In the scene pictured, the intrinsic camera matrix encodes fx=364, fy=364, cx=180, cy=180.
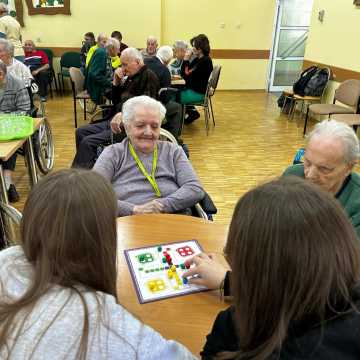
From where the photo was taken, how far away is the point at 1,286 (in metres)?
0.75

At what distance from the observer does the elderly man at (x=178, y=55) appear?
5.75m

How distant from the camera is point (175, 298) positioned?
1.13 meters

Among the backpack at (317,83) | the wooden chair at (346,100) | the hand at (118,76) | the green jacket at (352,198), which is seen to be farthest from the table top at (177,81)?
the green jacket at (352,198)

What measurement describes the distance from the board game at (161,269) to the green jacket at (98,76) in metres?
3.97

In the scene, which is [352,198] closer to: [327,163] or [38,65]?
[327,163]

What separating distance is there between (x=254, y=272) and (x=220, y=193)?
2766 millimetres

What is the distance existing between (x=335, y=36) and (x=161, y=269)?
536 cm

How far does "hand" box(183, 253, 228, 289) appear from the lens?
117cm

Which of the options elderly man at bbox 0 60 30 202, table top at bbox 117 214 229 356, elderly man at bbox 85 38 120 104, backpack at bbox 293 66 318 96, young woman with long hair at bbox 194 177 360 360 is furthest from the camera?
backpack at bbox 293 66 318 96

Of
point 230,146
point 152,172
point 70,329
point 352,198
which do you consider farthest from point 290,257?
point 230,146

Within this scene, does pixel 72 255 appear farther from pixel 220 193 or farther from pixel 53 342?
pixel 220 193

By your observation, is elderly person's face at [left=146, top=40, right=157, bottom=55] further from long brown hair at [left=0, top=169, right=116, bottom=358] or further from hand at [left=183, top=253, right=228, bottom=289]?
long brown hair at [left=0, top=169, right=116, bottom=358]

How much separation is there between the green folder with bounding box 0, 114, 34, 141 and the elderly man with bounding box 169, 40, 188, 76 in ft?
11.6

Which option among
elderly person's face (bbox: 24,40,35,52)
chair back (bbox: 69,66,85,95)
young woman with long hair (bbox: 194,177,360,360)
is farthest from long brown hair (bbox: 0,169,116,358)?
elderly person's face (bbox: 24,40,35,52)
